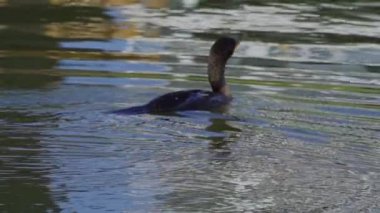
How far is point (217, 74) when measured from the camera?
11617 mm

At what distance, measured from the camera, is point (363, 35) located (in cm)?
1659

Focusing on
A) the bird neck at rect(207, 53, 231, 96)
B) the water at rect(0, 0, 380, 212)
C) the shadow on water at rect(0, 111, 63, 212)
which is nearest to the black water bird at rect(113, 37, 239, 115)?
the bird neck at rect(207, 53, 231, 96)

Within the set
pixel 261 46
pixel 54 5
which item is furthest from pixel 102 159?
pixel 54 5

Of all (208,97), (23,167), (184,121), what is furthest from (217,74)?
(23,167)

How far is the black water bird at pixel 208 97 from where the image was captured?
1054 centimetres

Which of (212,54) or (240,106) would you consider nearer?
(240,106)

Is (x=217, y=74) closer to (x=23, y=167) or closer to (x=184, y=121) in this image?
(x=184, y=121)

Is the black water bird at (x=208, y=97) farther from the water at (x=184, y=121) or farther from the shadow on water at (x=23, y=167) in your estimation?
the shadow on water at (x=23, y=167)

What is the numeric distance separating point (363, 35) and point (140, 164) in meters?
8.58

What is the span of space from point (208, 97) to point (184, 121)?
Result: 0.76 metres

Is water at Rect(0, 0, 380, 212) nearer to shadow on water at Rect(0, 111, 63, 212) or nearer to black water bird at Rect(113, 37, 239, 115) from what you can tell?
shadow on water at Rect(0, 111, 63, 212)

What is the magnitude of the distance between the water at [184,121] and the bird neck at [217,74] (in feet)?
0.68

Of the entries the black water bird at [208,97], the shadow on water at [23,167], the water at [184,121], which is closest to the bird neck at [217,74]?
the black water bird at [208,97]

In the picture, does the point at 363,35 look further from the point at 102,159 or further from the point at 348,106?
the point at 102,159
